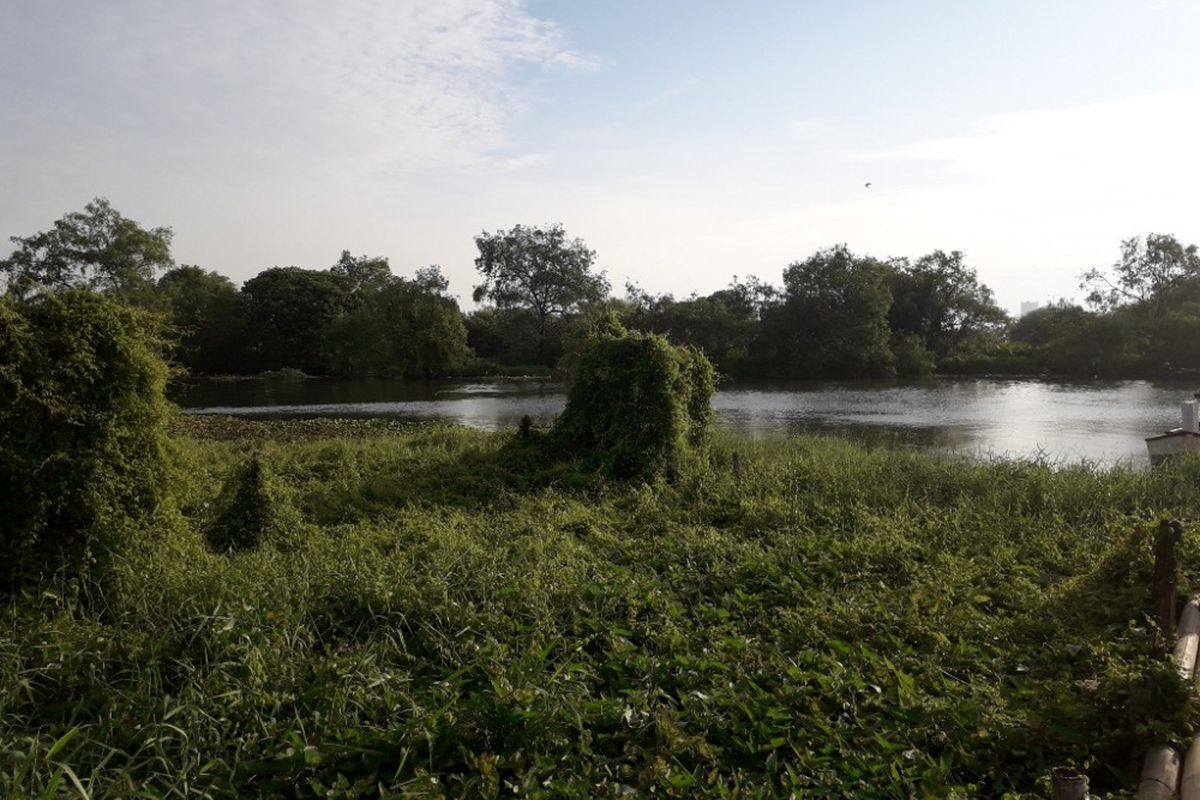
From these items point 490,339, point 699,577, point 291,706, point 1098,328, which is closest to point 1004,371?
point 1098,328

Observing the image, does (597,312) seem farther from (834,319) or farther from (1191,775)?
(1191,775)

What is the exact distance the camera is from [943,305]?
48.9 m

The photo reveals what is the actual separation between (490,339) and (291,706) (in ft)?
165

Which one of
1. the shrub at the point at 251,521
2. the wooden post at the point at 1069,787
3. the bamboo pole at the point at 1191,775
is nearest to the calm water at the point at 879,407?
the shrub at the point at 251,521

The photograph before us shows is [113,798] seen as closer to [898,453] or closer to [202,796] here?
[202,796]

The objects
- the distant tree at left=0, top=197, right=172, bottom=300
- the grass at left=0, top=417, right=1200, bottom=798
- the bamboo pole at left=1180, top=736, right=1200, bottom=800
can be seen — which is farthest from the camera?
the distant tree at left=0, top=197, right=172, bottom=300

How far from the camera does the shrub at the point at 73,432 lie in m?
4.73

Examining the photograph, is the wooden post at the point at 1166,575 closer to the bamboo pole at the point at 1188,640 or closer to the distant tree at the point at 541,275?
the bamboo pole at the point at 1188,640

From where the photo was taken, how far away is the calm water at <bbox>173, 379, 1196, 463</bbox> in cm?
1706

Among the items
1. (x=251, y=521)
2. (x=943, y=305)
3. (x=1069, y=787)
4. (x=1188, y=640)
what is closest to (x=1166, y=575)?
(x=1188, y=640)

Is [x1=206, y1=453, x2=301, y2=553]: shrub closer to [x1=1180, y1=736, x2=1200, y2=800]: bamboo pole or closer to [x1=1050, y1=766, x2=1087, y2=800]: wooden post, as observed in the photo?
[x1=1050, y1=766, x2=1087, y2=800]: wooden post

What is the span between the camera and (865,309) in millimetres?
43562

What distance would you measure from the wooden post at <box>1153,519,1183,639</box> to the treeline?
3422cm

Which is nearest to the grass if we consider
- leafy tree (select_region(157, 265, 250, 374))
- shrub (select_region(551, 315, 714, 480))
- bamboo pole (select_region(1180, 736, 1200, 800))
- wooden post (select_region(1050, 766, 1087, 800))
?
bamboo pole (select_region(1180, 736, 1200, 800))
